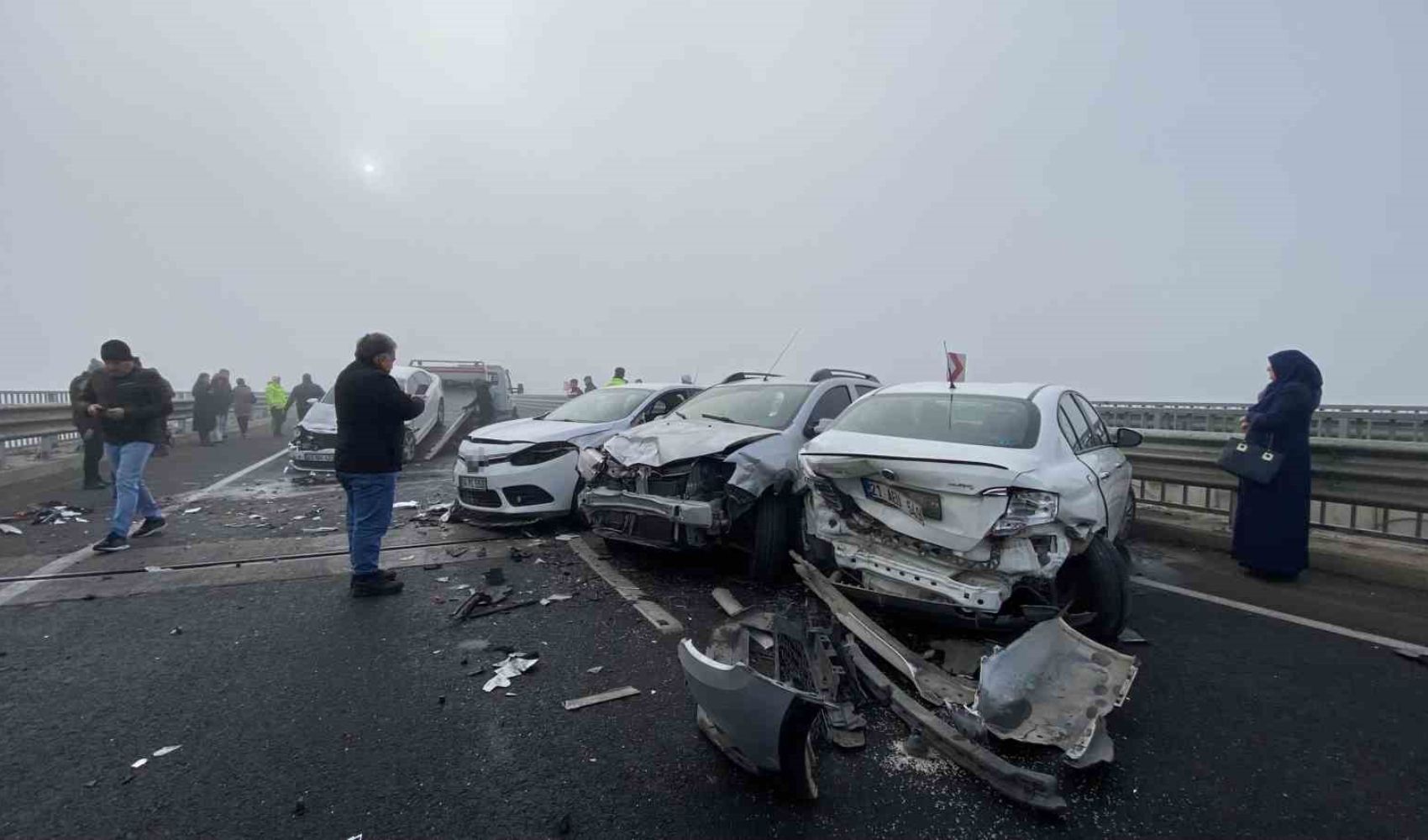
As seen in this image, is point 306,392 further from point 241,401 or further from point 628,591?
point 628,591

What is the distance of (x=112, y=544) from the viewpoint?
539 cm

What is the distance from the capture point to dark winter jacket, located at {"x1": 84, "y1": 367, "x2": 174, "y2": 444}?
18.0 feet

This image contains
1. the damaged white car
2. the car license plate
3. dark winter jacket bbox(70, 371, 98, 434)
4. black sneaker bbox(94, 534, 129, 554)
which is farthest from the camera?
dark winter jacket bbox(70, 371, 98, 434)

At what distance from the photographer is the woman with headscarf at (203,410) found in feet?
43.2

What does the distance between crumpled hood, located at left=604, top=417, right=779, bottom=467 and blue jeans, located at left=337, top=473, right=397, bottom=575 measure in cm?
171

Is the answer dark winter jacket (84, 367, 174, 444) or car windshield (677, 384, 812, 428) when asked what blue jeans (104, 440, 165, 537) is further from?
car windshield (677, 384, 812, 428)

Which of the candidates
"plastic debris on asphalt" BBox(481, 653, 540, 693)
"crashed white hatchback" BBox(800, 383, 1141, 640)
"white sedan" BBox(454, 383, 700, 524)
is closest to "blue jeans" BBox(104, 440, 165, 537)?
"white sedan" BBox(454, 383, 700, 524)

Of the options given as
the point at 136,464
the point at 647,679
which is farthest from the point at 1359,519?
the point at 136,464

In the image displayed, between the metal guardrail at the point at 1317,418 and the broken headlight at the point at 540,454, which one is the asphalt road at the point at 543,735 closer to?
the broken headlight at the point at 540,454

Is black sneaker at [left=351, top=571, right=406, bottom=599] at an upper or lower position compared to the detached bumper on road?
lower

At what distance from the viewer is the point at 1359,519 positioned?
6789 mm

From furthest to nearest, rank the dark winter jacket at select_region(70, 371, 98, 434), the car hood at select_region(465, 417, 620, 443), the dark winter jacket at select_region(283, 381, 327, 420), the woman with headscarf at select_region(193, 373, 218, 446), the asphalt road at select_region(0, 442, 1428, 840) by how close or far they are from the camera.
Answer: the dark winter jacket at select_region(283, 381, 327, 420) → the woman with headscarf at select_region(193, 373, 218, 446) → the dark winter jacket at select_region(70, 371, 98, 434) → the car hood at select_region(465, 417, 620, 443) → the asphalt road at select_region(0, 442, 1428, 840)

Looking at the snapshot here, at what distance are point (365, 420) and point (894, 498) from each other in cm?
364

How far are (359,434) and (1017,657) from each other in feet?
14.1
